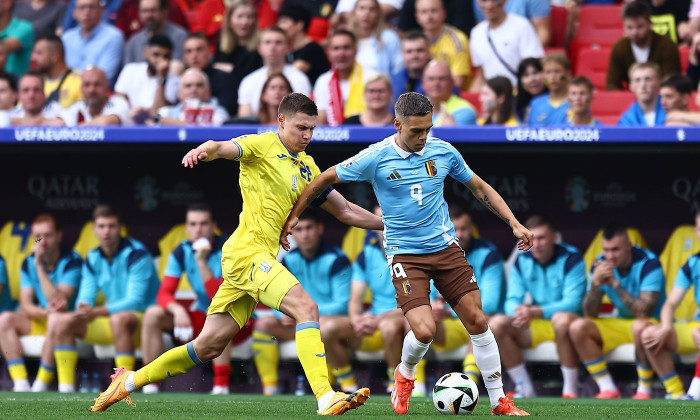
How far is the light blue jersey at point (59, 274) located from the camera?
384 inches

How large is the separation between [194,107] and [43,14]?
3.71m

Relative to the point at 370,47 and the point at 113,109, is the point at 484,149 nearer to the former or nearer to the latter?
the point at 370,47

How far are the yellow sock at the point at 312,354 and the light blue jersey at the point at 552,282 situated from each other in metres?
3.17

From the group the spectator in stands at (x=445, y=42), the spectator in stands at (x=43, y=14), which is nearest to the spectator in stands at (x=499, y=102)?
the spectator in stands at (x=445, y=42)

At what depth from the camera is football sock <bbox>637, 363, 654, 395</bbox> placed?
8648mm

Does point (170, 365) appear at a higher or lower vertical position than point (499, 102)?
lower

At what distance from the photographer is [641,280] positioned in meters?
8.95

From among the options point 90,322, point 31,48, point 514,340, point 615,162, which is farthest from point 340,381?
point 31,48

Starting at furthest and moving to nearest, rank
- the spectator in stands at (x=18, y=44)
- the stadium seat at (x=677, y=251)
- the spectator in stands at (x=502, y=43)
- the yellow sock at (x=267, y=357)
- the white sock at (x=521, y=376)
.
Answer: the spectator in stands at (x=18, y=44), the spectator in stands at (x=502, y=43), the stadium seat at (x=677, y=251), the yellow sock at (x=267, y=357), the white sock at (x=521, y=376)

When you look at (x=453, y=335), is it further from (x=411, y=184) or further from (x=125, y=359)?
(x=411, y=184)

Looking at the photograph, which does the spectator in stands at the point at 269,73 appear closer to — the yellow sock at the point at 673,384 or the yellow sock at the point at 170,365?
the yellow sock at the point at 673,384

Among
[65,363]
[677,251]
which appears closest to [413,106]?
[677,251]

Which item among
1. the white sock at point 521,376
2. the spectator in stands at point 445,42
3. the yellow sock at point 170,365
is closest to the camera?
the yellow sock at point 170,365

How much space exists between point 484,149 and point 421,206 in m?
2.71
